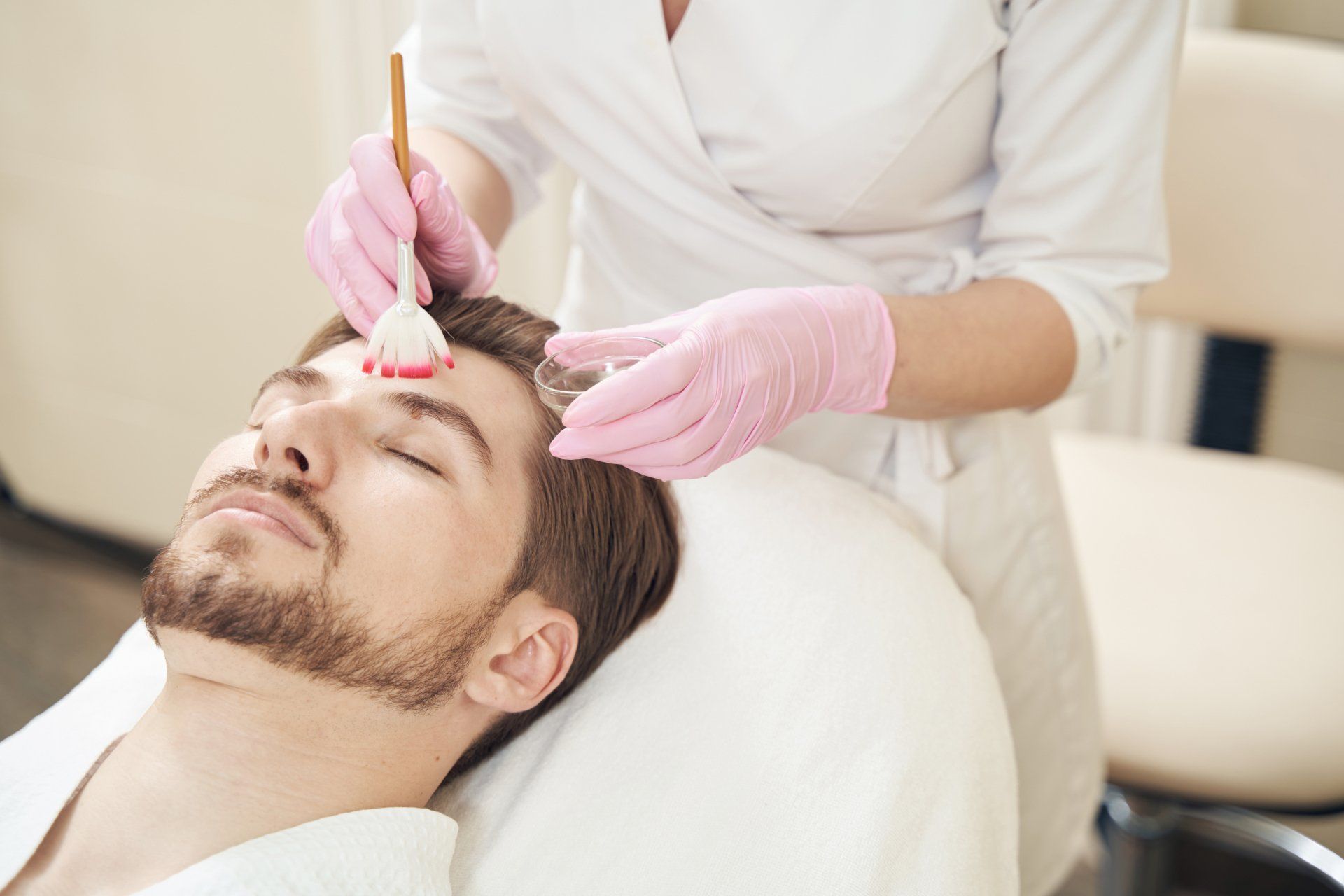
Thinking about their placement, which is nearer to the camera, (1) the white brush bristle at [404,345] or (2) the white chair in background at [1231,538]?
(1) the white brush bristle at [404,345]

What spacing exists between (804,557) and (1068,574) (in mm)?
362

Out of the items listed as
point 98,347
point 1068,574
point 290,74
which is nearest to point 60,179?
point 98,347

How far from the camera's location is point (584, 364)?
1.06 metres

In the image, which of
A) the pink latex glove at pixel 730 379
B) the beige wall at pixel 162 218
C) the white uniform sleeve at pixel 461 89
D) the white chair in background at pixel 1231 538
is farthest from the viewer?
the beige wall at pixel 162 218

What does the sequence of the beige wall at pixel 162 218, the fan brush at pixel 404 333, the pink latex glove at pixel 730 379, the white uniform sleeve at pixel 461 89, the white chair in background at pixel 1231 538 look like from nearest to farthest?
the pink latex glove at pixel 730 379
the fan brush at pixel 404 333
the white uniform sleeve at pixel 461 89
the white chair in background at pixel 1231 538
the beige wall at pixel 162 218

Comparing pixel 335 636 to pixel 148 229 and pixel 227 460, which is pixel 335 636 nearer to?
pixel 227 460

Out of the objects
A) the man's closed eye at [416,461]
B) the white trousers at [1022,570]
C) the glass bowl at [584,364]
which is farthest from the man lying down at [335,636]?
the white trousers at [1022,570]

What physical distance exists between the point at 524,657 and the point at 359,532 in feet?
0.71

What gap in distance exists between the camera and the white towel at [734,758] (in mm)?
1032

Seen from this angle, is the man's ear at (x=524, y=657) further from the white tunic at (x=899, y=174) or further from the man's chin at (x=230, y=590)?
the white tunic at (x=899, y=174)

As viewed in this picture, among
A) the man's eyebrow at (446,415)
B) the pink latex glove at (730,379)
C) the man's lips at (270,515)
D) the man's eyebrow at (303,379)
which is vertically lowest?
the man's lips at (270,515)

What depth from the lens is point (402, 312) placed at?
1066 millimetres

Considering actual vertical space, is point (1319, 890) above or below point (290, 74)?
below

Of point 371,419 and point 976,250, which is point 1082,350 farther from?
point 371,419
